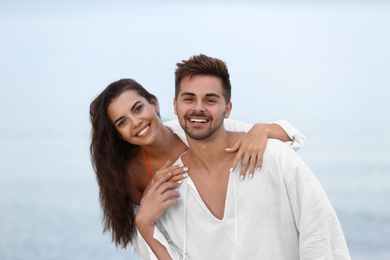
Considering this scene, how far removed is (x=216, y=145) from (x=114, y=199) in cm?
64

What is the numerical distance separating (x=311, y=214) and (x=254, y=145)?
1.14ft

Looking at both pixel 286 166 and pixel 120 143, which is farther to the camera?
pixel 120 143

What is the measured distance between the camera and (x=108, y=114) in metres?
2.98

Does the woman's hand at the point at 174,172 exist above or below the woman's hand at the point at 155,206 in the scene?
above

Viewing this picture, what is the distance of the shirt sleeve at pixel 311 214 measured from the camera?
102 inches

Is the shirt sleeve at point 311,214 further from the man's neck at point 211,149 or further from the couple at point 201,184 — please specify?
the man's neck at point 211,149

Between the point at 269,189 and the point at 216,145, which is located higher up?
the point at 216,145

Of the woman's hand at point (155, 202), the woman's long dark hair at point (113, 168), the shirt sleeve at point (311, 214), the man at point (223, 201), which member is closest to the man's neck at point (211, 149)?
the man at point (223, 201)

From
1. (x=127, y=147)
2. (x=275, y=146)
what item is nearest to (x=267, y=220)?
(x=275, y=146)

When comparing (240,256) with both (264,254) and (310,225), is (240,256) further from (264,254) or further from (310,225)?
(310,225)

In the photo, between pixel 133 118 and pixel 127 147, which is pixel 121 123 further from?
pixel 127 147

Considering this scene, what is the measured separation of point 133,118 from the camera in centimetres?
292

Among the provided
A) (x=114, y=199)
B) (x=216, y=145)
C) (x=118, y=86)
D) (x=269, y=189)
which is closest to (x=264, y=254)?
(x=269, y=189)

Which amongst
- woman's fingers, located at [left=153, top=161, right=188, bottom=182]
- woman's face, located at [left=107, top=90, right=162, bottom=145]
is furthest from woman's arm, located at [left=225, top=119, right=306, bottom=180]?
woman's face, located at [left=107, top=90, right=162, bottom=145]
